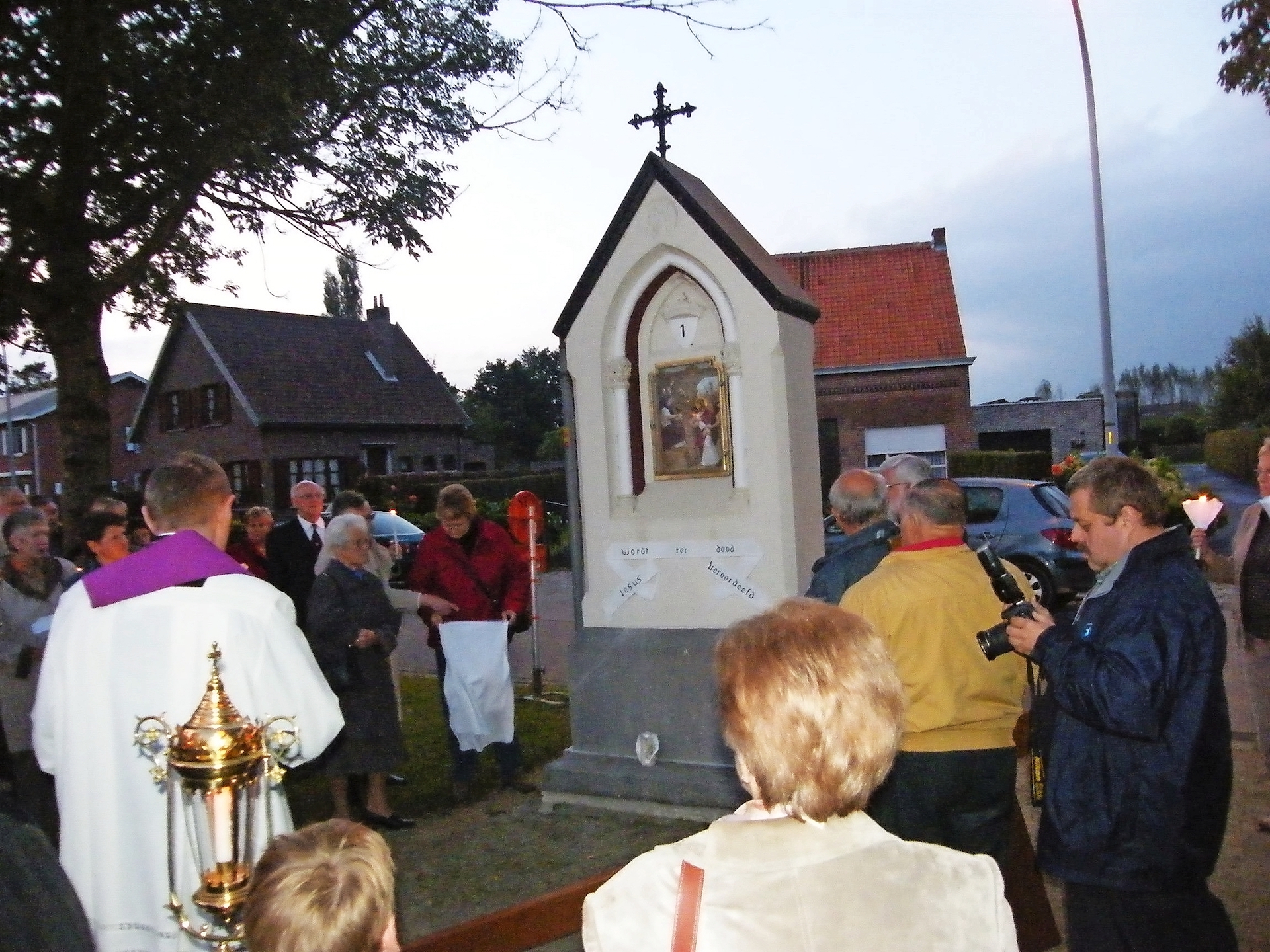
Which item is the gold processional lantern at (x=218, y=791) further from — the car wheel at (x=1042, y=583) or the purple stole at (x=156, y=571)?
the car wheel at (x=1042, y=583)

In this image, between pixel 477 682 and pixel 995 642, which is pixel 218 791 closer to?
pixel 995 642

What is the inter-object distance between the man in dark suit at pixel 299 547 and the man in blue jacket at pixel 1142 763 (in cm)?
505

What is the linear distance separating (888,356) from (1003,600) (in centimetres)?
2816

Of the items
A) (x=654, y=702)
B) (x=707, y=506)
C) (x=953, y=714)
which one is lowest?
(x=654, y=702)

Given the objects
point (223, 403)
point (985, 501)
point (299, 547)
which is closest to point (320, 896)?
point (299, 547)

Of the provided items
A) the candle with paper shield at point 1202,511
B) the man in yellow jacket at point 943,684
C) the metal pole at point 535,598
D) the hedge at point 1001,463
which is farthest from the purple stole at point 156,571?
the hedge at point 1001,463

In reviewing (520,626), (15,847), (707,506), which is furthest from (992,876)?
(520,626)

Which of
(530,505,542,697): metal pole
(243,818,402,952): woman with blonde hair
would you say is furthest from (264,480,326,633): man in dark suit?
(243,818,402,952): woman with blonde hair

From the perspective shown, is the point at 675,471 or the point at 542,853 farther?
the point at 675,471

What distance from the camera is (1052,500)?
13.0m

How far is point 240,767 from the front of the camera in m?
2.24

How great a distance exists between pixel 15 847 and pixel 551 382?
67997 millimetres

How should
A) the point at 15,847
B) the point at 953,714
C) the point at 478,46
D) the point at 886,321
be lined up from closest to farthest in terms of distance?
the point at 15,847
the point at 953,714
the point at 478,46
the point at 886,321

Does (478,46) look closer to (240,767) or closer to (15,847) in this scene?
(240,767)
